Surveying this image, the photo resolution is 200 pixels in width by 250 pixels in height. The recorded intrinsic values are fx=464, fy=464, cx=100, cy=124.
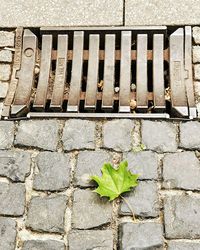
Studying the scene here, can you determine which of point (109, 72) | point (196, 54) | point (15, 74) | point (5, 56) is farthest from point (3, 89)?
point (196, 54)

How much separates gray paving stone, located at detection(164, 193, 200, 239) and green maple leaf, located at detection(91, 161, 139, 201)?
21 centimetres

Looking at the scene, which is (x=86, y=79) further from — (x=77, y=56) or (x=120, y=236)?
(x=120, y=236)

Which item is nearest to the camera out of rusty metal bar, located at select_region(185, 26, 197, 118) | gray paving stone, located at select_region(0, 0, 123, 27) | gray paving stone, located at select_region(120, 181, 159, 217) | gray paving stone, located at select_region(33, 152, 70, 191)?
gray paving stone, located at select_region(120, 181, 159, 217)

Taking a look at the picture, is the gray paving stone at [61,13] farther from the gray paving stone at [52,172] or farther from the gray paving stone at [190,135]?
the gray paving stone at [52,172]

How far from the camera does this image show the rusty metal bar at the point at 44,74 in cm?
282

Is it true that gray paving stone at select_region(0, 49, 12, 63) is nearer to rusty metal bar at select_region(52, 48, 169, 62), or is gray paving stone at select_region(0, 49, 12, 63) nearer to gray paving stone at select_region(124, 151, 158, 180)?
rusty metal bar at select_region(52, 48, 169, 62)

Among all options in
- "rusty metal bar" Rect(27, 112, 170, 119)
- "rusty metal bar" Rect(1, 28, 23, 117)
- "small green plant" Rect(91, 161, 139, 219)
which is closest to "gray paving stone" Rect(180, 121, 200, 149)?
"rusty metal bar" Rect(27, 112, 170, 119)

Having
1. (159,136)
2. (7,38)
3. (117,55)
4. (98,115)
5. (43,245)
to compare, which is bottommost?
(43,245)

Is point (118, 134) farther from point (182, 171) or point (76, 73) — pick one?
point (76, 73)

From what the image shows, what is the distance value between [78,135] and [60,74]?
0.48m

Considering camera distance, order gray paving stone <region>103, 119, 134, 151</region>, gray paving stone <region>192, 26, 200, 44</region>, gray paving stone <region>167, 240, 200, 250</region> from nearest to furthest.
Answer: gray paving stone <region>167, 240, 200, 250</region> → gray paving stone <region>103, 119, 134, 151</region> → gray paving stone <region>192, 26, 200, 44</region>

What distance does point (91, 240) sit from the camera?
2.35 meters

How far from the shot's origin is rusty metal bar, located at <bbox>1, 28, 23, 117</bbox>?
9.31ft

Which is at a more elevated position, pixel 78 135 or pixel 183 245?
pixel 78 135
